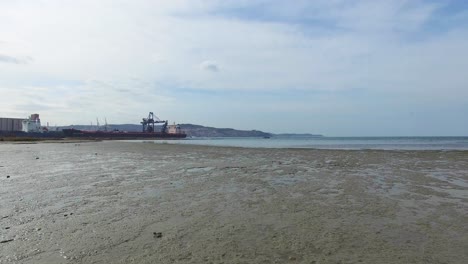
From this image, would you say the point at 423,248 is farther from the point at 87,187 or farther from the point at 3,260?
the point at 87,187

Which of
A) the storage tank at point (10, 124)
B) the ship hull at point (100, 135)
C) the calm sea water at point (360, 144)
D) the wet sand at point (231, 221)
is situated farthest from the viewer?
the ship hull at point (100, 135)

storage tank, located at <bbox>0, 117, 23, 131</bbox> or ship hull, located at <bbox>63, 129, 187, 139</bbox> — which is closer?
storage tank, located at <bbox>0, 117, 23, 131</bbox>

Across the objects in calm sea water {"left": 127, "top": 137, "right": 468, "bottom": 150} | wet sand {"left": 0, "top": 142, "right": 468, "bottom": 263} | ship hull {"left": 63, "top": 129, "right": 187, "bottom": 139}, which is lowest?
wet sand {"left": 0, "top": 142, "right": 468, "bottom": 263}

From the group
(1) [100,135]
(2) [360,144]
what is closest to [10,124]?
(1) [100,135]

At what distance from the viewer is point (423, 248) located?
4875 millimetres

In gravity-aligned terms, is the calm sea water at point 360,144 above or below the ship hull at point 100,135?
below

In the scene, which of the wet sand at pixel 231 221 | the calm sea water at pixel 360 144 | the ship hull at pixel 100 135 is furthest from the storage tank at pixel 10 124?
the wet sand at pixel 231 221

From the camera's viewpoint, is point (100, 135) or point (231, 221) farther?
point (100, 135)

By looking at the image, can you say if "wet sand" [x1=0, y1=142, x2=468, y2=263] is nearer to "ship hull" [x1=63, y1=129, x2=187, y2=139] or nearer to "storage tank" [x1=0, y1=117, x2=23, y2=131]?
"ship hull" [x1=63, y1=129, x2=187, y2=139]

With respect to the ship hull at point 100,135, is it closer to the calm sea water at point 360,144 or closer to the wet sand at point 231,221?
the calm sea water at point 360,144

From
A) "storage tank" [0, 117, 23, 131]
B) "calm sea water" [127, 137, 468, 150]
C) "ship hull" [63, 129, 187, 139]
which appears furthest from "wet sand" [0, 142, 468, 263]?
"storage tank" [0, 117, 23, 131]

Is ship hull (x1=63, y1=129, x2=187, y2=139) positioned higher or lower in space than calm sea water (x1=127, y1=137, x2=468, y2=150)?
higher

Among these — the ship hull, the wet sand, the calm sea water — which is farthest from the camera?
the ship hull

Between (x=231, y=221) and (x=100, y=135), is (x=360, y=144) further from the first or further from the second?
(x=100, y=135)
